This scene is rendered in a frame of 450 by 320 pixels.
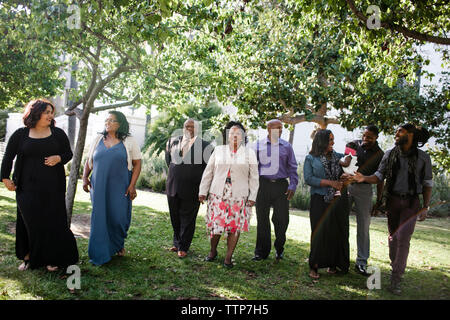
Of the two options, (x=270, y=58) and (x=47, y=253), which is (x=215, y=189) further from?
(x=270, y=58)

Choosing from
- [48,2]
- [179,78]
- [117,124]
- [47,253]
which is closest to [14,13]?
[48,2]

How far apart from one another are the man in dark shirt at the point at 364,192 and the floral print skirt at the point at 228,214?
5.88 feet

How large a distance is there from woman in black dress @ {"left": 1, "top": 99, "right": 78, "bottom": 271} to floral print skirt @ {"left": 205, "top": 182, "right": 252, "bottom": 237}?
6.64 ft

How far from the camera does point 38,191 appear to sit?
16.1 ft

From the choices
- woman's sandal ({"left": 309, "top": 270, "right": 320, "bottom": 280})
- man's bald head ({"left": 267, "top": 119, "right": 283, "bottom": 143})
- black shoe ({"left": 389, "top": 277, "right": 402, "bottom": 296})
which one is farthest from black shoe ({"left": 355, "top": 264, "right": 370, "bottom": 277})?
man's bald head ({"left": 267, "top": 119, "right": 283, "bottom": 143})

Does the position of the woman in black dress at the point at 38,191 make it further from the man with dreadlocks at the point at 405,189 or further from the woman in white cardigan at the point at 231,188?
the man with dreadlocks at the point at 405,189

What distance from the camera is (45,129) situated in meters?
5.11

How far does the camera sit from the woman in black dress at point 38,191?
488 cm

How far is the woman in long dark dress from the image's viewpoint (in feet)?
18.6

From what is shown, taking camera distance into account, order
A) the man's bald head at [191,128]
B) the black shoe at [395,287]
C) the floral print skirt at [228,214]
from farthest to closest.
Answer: the man's bald head at [191,128] → the floral print skirt at [228,214] → the black shoe at [395,287]

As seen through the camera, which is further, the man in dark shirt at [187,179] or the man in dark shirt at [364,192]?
the man in dark shirt at [187,179]

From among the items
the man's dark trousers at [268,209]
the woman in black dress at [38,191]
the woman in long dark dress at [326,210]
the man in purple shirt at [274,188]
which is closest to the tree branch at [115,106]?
the woman in black dress at [38,191]

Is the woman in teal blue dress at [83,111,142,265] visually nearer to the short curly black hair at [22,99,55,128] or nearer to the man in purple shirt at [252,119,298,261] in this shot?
the short curly black hair at [22,99,55,128]
